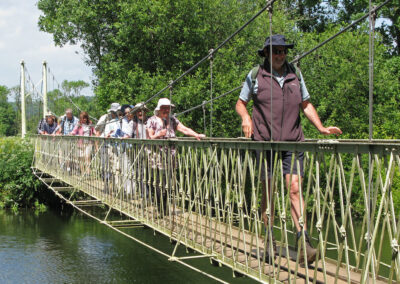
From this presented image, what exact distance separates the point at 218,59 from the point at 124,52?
2.92m

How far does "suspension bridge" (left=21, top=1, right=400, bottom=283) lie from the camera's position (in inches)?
102

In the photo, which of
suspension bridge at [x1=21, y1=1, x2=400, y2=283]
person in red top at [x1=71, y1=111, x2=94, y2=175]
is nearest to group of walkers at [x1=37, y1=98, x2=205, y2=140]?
person in red top at [x1=71, y1=111, x2=94, y2=175]

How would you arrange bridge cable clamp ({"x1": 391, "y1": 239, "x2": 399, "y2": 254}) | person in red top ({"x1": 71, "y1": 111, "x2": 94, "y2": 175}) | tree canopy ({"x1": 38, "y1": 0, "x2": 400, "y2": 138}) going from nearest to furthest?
1. bridge cable clamp ({"x1": 391, "y1": 239, "x2": 399, "y2": 254})
2. person in red top ({"x1": 71, "y1": 111, "x2": 94, "y2": 175})
3. tree canopy ({"x1": 38, "y1": 0, "x2": 400, "y2": 138})

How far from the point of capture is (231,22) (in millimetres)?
15961

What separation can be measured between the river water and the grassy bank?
39.2 inches

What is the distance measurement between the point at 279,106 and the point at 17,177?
49.2 feet

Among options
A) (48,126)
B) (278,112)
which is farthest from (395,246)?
(48,126)

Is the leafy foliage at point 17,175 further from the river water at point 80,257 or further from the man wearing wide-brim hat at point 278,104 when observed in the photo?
the man wearing wide-brim hat at point 278,104

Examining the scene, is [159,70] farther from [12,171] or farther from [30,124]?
[30,124]

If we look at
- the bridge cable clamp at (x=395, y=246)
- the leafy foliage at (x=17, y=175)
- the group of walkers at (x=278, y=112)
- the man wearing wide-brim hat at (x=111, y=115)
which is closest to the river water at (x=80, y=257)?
the leafy foliage at (x=17, y=175)

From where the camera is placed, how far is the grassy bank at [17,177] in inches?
662

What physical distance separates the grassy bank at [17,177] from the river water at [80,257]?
995 millimetres

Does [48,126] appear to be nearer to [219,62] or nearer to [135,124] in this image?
[219,62]

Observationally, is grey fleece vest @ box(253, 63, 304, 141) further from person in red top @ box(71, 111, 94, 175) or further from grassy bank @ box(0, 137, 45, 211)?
grassy bank @ box(0, 137, 45, 211)
